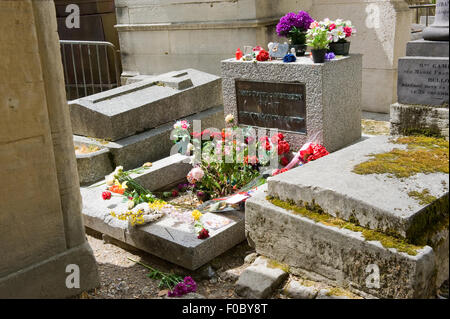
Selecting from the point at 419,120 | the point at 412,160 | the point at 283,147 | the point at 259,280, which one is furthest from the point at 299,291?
the point at 283,147

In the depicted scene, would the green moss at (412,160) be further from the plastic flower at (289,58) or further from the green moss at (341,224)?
the plastic flower at (289,58)

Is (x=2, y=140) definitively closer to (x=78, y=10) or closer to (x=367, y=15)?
(x=367, y=15)

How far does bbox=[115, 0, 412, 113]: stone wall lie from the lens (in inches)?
315

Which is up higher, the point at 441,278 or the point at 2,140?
the point at 2,140

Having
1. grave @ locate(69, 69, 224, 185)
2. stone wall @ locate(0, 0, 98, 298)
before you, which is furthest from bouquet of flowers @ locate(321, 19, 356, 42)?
stone wall @ locate(0, 0, 98, 298)

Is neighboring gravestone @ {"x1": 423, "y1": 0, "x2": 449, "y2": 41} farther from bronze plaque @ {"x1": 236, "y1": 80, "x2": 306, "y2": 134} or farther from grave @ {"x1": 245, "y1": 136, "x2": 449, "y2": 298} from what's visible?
bronze plaque @ {"x1": 236, "y1": 80, "x2": 306, "y2": 134}

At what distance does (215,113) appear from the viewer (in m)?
7.14

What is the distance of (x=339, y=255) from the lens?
3.61 metres

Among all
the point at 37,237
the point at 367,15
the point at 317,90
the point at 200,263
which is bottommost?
the point at 200,263

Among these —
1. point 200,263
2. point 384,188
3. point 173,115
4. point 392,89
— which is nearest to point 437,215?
point 384,188

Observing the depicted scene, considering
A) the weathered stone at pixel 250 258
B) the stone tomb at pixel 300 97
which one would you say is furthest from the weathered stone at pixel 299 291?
the stone tomb at pixel 300 97

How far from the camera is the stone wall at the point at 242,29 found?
8.01 m

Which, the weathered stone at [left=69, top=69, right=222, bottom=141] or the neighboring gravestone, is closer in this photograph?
the neighboring gravestone

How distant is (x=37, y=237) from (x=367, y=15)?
660cm
